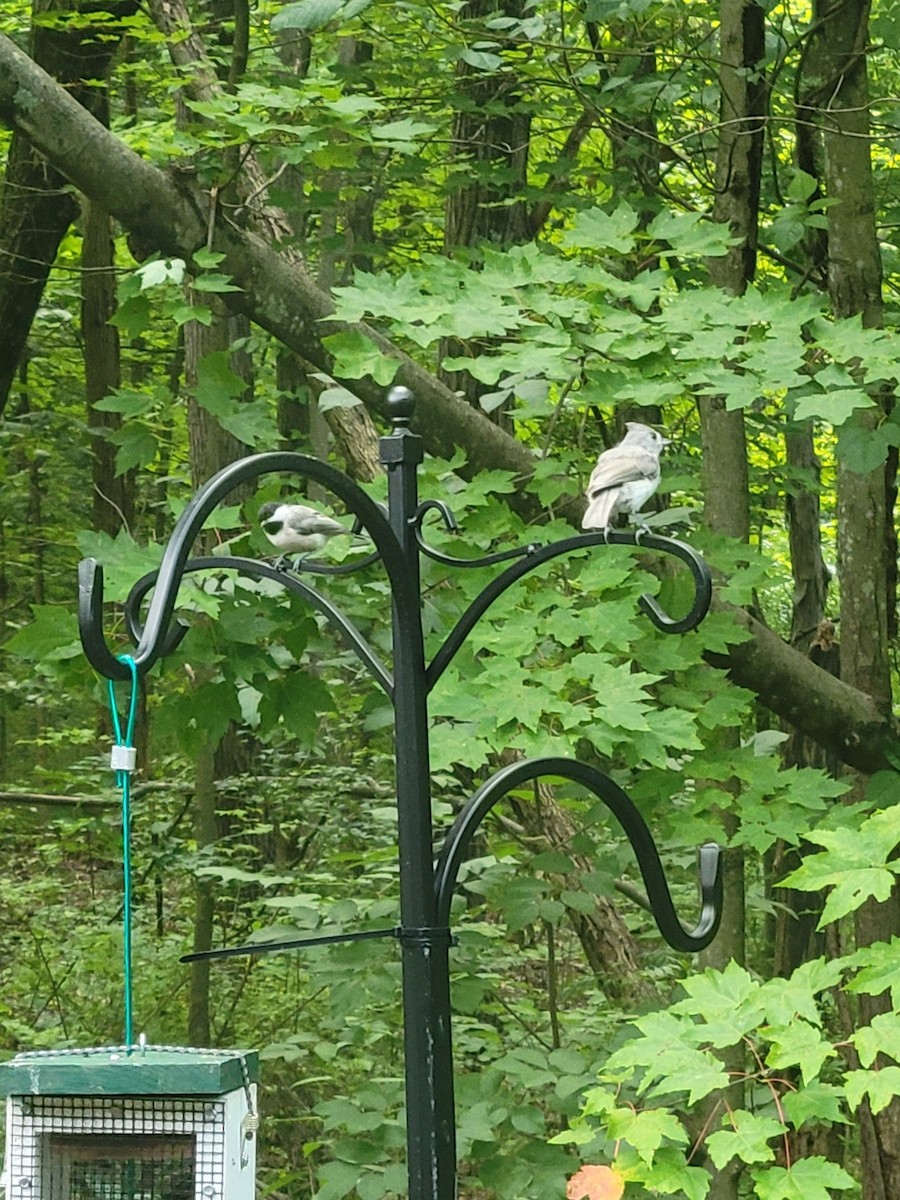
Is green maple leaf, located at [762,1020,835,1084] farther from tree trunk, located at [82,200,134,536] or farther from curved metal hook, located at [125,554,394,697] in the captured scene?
tree trunk, located at [82,200,134,536]

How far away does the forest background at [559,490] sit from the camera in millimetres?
2795

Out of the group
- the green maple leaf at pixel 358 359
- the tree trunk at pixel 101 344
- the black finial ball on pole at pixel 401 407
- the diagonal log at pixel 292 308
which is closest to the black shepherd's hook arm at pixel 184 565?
the black finial ball on pole at pixel 401 407

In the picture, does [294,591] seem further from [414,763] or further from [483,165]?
[483,165]

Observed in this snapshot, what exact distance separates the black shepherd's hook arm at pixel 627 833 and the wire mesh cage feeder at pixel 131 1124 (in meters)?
0.28

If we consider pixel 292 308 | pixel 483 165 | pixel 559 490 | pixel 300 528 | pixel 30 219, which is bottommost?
pixel 300 528

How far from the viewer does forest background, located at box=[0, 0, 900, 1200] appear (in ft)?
9.17

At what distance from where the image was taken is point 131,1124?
1562mm

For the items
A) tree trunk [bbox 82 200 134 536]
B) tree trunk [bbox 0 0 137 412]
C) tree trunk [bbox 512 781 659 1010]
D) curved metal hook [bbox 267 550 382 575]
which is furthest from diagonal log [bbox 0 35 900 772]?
tree trunk [bbox 82 200 134 536]

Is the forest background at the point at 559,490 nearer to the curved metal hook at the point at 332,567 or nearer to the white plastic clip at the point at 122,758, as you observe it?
the curved metal hook at the point at 332,567

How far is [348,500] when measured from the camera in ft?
5.18

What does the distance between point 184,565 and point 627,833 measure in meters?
0.69

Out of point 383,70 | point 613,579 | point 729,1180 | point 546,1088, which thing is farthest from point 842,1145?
point 383,70

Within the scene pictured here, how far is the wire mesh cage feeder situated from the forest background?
803 millimetres

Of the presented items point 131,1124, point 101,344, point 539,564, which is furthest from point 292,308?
point 101,344
